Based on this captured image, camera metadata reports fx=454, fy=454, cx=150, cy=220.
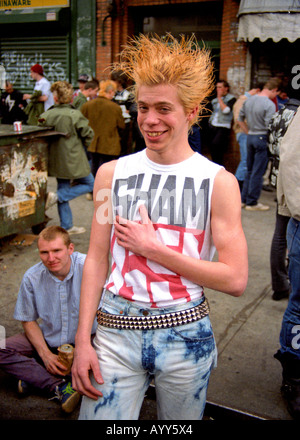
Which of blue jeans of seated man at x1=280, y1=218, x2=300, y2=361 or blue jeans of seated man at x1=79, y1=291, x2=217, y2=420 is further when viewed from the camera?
Answer: blue jeans of seated man at x1=280, y1=218, x2=300, y2=361

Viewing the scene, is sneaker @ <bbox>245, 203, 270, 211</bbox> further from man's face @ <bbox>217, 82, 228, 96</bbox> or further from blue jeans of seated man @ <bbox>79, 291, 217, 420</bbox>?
blue jeans of seated man @ <bbox>79, 291, 217, 420</bbox>

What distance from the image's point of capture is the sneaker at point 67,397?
9.00ft

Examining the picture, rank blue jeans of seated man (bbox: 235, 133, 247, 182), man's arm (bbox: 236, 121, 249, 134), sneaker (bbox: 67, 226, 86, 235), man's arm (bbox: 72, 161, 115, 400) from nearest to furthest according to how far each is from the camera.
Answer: man's arm (bbox: 72, 161, 115, 400)
sneaker (bbox: 67, 226, 86, 235)
man's arm (bbox: 236, 121, 249, 134)
blue jeans of seated man (bbox: 235, 133, 247, 182)

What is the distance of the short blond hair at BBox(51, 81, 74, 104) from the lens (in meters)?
→ 5.58

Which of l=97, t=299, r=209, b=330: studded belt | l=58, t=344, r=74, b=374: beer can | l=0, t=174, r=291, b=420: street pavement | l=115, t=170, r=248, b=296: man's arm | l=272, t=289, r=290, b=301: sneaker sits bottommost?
l=0, t=174, r=291, b=420: street pavement

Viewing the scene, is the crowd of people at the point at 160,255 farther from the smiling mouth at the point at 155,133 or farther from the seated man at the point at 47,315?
the seated man at the point at 47,315

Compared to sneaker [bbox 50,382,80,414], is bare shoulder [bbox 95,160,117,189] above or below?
above

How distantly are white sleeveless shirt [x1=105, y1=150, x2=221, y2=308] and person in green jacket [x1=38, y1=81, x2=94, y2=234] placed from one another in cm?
416

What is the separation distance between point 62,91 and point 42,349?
3608 millimetres

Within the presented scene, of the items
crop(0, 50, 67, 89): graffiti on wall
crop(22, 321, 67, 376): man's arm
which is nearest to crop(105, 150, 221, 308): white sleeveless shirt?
crop(22, 321, 67, 376): man's arm

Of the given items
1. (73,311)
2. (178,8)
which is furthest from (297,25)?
(73,311)

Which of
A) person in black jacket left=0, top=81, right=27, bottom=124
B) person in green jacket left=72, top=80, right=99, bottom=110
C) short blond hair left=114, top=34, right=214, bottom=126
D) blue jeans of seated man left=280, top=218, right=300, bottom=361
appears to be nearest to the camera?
short blond hair left=114, top=34, right=214, bottom=126

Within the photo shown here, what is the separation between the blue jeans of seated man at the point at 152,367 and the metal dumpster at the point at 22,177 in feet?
12.0

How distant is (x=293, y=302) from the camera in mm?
2793
